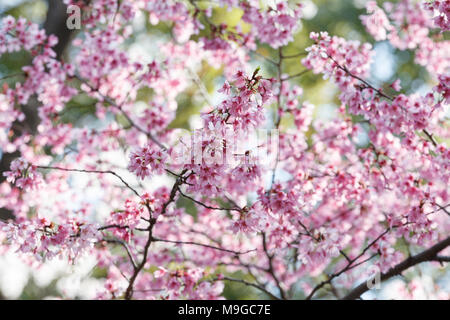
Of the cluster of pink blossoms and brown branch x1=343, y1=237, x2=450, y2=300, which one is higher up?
the cluster of pink blossoms

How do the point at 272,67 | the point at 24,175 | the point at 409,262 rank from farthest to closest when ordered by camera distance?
the point at 272,67, the point at 409,262, the point at 24,175

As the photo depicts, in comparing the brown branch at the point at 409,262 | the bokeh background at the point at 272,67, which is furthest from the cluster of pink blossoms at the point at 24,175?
the bokeh background at the point at 272,67

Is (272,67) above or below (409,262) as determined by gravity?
above

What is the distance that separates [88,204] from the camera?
461 cm

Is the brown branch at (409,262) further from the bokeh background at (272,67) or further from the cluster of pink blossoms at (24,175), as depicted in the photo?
the bokeh background at (272,67)

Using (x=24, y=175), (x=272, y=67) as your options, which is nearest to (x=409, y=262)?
(x=24, y=175)

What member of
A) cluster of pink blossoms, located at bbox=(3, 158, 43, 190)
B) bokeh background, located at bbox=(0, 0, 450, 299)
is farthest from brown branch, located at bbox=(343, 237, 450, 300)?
bokeh background, located at bbox=(0, 0, 450, 299)

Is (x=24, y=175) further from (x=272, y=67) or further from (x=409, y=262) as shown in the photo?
(x=272, y=67)

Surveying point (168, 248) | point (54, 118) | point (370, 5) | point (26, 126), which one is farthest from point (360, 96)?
point (26, 126)

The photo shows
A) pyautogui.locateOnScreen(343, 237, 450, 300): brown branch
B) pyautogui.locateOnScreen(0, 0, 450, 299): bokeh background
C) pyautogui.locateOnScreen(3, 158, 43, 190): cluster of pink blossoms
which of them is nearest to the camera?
pyautogui.locateOnScreen(3, 158, 43, 190): cluster of pink blossoms

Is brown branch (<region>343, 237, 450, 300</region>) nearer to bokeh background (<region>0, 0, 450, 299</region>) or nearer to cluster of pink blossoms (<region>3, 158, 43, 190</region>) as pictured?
cluster of pink blossoms (<region>3, 158, 43, 190</region>)

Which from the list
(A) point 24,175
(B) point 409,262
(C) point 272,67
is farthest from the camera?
(C) point 272,67
